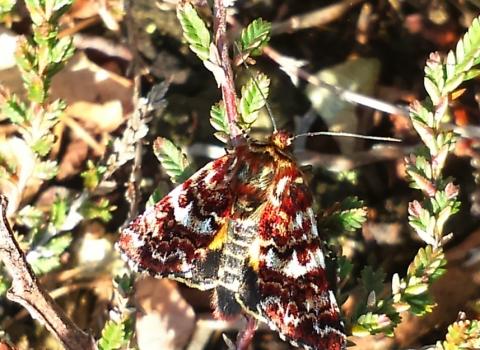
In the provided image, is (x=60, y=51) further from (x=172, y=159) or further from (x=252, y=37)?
(x=252, y=37)

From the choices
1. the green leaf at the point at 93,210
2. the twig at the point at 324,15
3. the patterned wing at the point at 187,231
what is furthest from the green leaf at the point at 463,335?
the twig at the point at 324,15

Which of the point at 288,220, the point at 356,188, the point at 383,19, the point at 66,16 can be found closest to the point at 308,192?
the point at 288,220

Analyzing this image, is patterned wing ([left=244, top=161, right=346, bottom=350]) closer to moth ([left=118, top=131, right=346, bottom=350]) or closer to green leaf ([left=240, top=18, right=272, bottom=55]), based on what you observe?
moth ([left=118, top=131, right=346, bottom=350])

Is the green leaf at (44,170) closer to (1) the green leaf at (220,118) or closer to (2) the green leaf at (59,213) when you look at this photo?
(2) the green leaf at (59,213)

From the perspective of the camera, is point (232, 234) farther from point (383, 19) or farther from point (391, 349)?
point (383, 19)

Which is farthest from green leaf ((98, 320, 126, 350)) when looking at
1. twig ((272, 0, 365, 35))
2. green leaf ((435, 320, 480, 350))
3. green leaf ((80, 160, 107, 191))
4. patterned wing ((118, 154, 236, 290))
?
twig ((272, 0, 365, 35))

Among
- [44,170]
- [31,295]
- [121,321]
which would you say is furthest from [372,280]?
[44,170]
